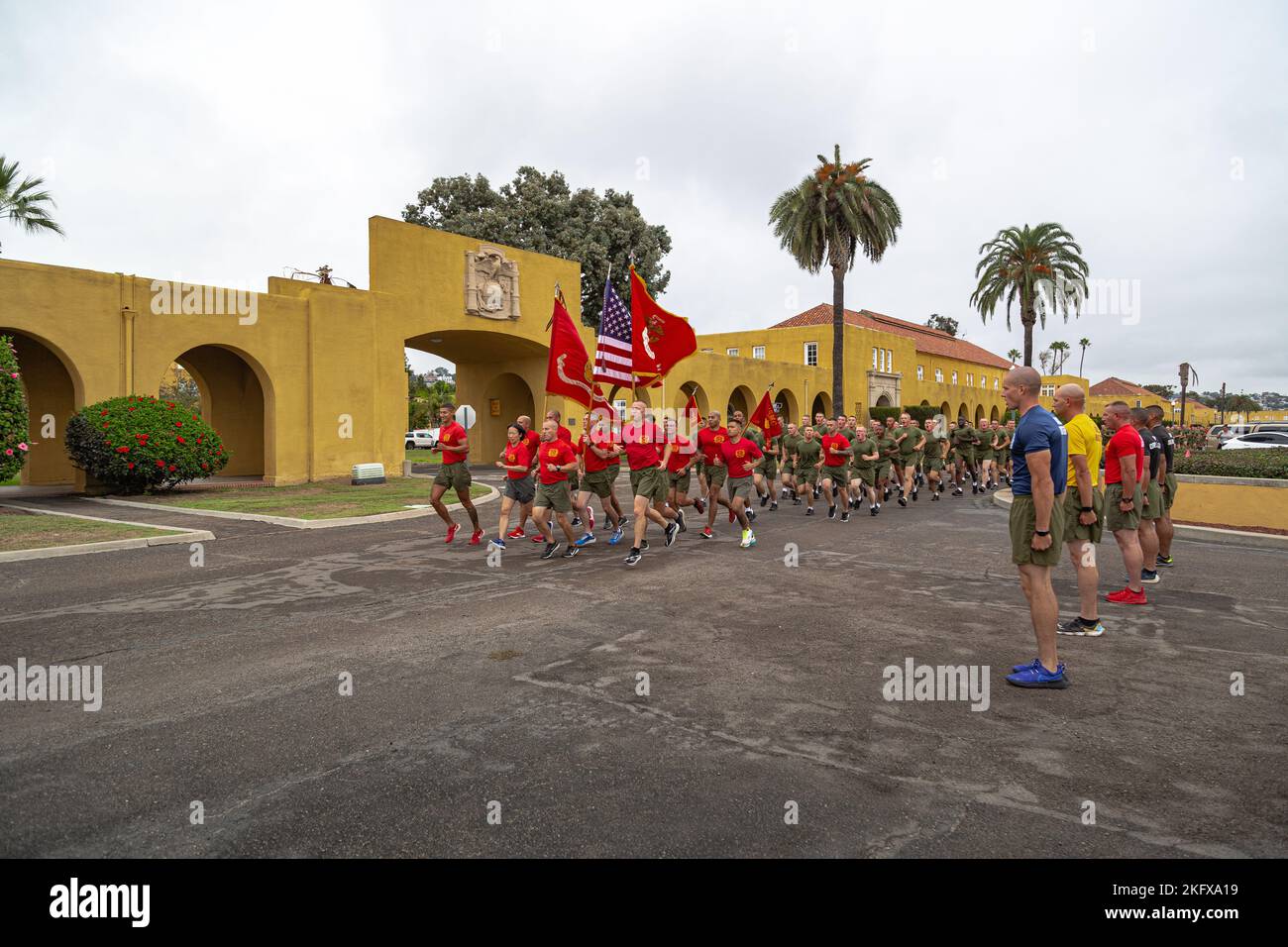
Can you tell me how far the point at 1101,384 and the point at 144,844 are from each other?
130884 millimetres

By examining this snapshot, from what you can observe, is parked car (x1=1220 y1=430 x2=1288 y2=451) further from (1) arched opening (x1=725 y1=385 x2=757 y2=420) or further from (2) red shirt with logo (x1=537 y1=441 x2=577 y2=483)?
(2) red shirt with logo (x1=537 y1=441 x2=577 y2=483)

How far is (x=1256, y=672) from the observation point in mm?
5102

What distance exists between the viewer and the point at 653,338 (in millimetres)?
11938

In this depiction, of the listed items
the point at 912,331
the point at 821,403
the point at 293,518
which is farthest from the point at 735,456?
the point at 912,331

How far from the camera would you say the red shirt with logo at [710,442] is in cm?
1220

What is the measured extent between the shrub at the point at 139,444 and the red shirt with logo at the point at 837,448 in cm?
1302

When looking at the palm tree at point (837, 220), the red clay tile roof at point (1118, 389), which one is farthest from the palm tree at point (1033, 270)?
the red clay tile roof at point (1118, 389)

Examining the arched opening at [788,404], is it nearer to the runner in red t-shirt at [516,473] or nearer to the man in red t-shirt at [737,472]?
the man in red t-shirt at [737,472]

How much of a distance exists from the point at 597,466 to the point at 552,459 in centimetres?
97

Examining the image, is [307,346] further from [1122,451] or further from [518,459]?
[1122,451]

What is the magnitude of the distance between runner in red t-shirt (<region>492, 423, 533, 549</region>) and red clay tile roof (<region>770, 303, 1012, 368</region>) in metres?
44.1

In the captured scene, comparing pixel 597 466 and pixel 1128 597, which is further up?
pixel 597 466
